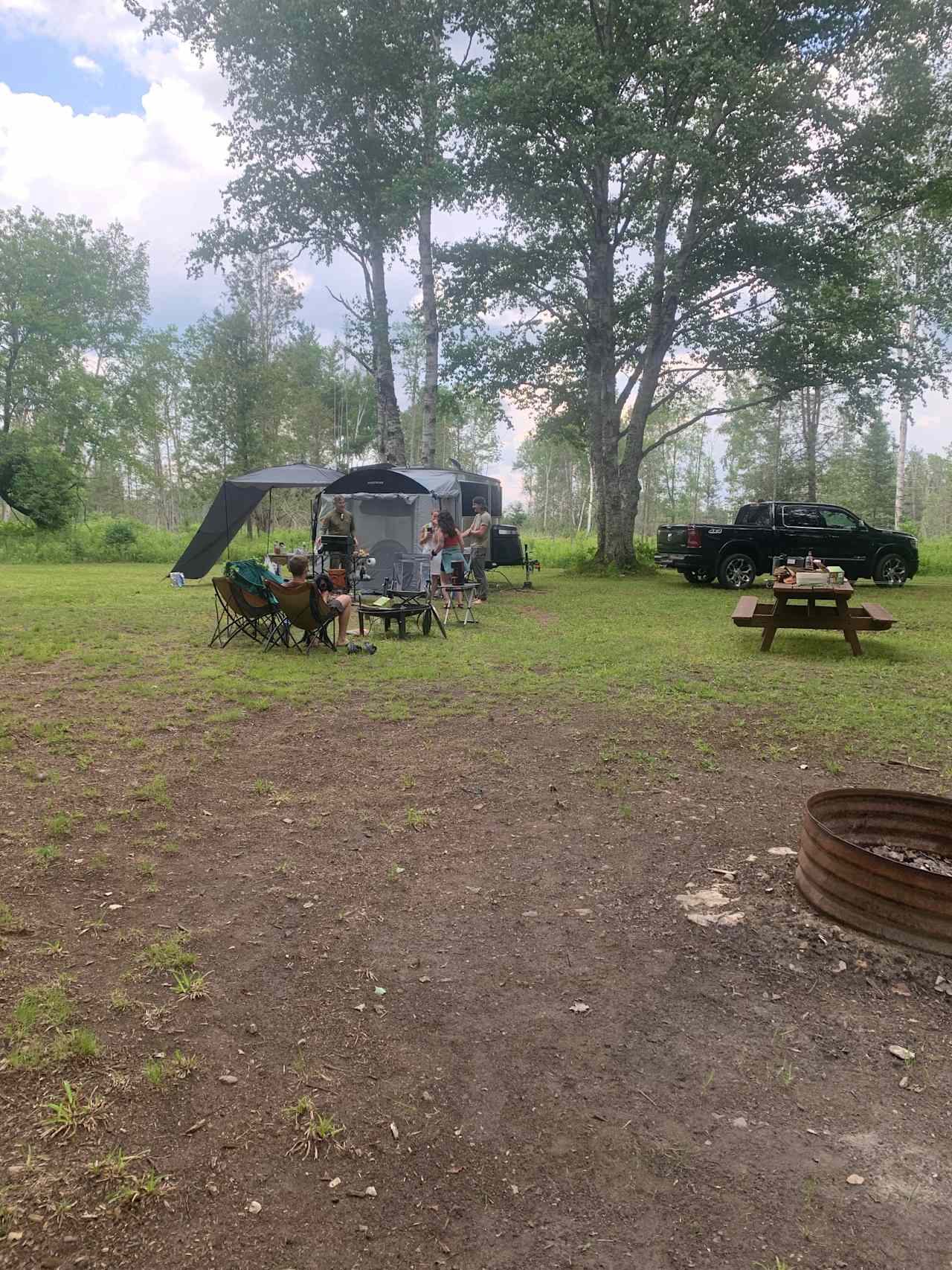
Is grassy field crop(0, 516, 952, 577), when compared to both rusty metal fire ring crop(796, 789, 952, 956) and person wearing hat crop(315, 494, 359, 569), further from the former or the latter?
rusty metal fire ring crop(796, 789, 952, 956)

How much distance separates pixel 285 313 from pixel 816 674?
1312 inches

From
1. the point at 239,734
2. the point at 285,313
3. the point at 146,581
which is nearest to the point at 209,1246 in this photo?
the point at 239,734

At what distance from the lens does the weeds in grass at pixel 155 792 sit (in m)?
4.09

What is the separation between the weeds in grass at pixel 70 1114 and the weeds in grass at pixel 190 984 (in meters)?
0.45

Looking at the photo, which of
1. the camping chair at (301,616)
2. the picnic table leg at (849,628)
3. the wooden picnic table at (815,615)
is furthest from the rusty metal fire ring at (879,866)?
the camping chair at (301,616)

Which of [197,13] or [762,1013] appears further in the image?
[197,13]

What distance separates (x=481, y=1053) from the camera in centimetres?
226

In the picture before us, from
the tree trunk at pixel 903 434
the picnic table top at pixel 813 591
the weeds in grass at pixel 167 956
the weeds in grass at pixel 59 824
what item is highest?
the tree trunk at pixel 903 434

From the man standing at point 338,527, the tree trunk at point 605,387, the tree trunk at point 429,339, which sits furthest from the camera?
the tree trunk at point 605,387

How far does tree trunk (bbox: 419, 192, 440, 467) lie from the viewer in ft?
58.4

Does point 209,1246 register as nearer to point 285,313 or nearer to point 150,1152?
point 150,1152

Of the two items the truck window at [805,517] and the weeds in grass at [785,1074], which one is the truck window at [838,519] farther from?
the weeds in grass at [785,1074]

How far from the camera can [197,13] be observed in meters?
17.4

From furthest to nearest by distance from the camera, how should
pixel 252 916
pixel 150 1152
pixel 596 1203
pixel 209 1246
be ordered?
pixel 252 916 < pixel 150 1152 < pixel 596 1203 < pixel 209 1246
